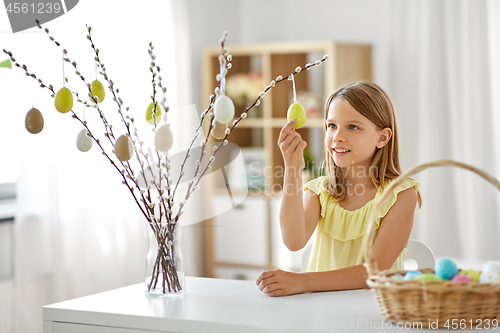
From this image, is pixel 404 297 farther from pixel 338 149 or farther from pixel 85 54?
pixel 85 54

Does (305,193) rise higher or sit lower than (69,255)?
higher

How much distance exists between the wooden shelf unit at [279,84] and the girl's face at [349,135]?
1.95m

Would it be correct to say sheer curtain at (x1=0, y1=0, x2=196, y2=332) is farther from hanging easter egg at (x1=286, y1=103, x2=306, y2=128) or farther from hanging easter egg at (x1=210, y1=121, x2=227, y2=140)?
hanging easter egg at (x1=286, y1=103, x2=306, y2=128)

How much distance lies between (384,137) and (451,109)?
1997 mm

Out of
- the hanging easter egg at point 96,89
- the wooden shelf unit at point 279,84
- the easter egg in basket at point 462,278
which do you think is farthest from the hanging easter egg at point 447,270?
the wooden shelf unit at point 279,84

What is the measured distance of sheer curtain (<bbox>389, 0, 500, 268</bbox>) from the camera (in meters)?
3.34

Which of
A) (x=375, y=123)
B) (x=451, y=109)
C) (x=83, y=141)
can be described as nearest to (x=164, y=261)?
(x=83, y=141)

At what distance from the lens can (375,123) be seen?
1603 mm

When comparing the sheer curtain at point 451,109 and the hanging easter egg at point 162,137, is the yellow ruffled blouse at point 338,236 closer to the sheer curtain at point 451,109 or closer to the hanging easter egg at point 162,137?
the hanging easter egg at point 162,137

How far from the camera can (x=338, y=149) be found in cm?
157

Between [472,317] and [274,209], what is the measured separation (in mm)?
2696

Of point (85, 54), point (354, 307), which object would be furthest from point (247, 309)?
point (85, 54)

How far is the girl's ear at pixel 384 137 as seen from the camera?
1629mm

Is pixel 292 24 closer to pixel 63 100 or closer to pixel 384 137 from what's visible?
pixel 384 137
